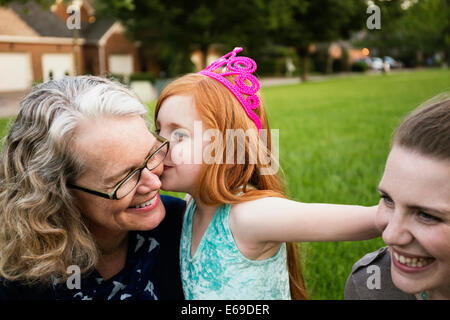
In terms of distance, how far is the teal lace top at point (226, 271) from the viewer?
1.85 meters

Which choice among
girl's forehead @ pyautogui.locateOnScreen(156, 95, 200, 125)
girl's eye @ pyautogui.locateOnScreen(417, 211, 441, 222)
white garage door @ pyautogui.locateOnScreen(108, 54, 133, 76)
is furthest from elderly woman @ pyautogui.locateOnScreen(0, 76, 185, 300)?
white garage door @ pyautogui.locateOnScreen(108, 54, 133, 76)

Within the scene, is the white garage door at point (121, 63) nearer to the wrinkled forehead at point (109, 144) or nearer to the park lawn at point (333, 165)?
the park lawn at point (333, 165)

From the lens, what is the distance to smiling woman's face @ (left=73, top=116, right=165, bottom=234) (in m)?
1.66

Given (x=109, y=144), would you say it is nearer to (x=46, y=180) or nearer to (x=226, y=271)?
(x=46, y=180)

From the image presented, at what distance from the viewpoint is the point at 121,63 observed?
1148 inches

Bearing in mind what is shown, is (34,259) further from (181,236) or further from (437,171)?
(437,171)

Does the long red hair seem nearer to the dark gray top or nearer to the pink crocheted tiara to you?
the pink crocheted tiara

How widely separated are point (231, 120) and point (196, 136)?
0.19 metres

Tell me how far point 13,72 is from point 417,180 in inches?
300

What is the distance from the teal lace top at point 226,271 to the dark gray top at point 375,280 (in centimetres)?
35

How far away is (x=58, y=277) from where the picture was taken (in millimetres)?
1804

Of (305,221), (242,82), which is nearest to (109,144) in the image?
(242,82)

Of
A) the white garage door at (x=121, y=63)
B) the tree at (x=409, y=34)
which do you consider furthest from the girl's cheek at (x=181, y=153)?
the white garage door at (x=121, y=63)

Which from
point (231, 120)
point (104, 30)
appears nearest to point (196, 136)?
point (231, 120)
